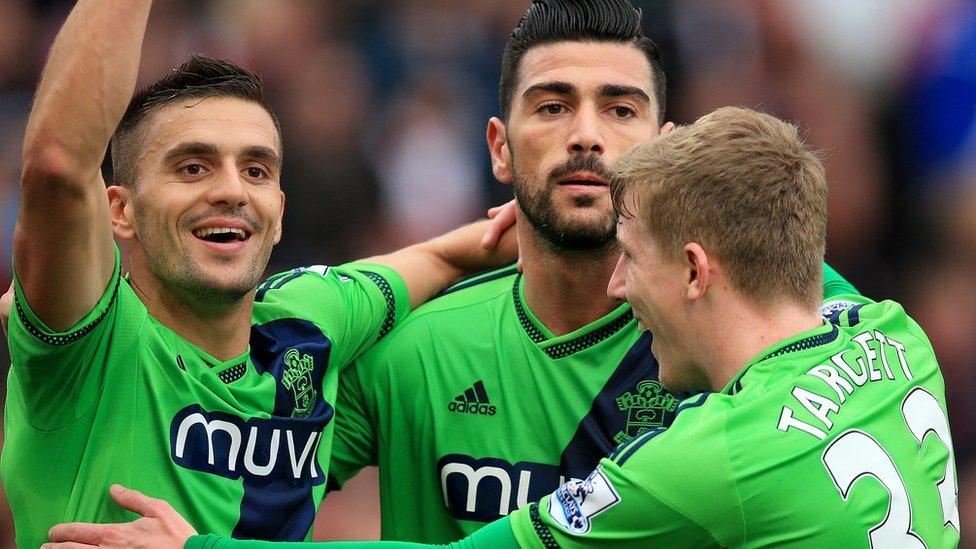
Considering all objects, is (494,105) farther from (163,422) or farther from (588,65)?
(163,422)

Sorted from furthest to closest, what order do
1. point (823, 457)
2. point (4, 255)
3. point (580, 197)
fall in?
1. point (4, 255)
2. point (580, 197)
3. point (823, 457)

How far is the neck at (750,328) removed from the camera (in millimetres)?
2967

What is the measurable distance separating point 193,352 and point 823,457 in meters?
1.69

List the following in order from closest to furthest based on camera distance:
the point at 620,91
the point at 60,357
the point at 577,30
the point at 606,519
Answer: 1. the point at 606,519
2. the point at 60,357
3. the point at 620,91
4. the point at 577,30

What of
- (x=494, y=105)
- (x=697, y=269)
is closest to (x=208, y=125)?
(x=697, y=269)

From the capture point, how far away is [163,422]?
323 centimetres

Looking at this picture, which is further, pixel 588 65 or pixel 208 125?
pixel 588 65

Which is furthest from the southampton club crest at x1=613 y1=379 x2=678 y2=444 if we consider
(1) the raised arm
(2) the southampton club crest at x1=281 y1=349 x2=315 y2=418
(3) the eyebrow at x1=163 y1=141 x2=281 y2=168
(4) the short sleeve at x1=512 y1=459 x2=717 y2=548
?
(1) the raised arm

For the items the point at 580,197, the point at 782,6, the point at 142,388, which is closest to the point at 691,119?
the point at 782,6

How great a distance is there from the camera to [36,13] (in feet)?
23.6

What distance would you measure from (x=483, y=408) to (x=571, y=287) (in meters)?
0.47

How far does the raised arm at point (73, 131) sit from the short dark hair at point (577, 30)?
1.69 metres

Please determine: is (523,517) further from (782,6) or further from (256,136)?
(782,6)

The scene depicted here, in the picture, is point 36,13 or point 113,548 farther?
point 36,13
